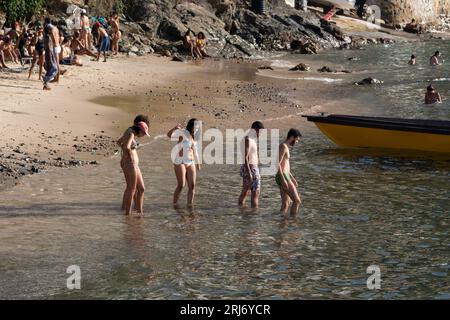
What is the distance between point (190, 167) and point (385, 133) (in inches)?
286

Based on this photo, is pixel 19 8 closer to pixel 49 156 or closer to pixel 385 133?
pixel 49 156

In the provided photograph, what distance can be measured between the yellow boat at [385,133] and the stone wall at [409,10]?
44879 millimetres

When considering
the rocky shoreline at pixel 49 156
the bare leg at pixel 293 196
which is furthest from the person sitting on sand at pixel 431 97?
the bare leg at pixel 293 196

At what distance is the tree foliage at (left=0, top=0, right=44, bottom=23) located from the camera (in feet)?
117

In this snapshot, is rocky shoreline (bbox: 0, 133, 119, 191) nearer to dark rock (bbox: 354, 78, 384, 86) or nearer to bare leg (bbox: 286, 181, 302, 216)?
bare leg (bbox: 286, 181, 302, 216)

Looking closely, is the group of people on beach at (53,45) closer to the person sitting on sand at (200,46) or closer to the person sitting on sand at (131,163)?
the person sitting on sand at (200,46)

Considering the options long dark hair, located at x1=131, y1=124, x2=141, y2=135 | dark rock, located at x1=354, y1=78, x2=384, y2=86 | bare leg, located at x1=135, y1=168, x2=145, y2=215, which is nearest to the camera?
long dark hair, located at x1=131, y1=124, x2=141, y2=135

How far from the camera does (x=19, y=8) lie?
36.3m

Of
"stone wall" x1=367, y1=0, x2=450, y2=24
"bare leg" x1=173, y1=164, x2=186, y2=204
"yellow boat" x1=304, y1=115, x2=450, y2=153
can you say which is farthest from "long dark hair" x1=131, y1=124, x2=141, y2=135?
"stone wall" x1=367, y1=0, x2=450, y2=24

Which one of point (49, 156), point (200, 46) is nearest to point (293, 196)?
point (49, 156)

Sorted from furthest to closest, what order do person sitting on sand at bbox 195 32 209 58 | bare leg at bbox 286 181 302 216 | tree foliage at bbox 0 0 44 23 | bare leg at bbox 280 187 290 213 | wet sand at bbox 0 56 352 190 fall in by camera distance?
person sitting on sand at bbox 195 32 209 58 → tree foliage at bbox 0 0 44 23 → wet sand at bbox 0 56 352 190 → bare leg at bbox 280 187 290 213 → bare leg at bbox 286 181 302 216

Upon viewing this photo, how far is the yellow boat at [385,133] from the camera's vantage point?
66.9ft

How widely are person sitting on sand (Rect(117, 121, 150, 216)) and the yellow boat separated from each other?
783cm

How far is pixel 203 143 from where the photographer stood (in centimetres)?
2078
